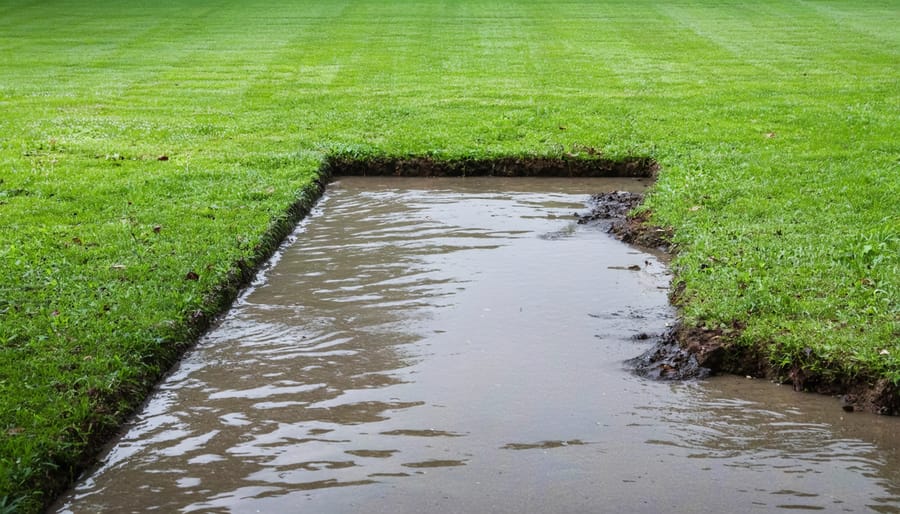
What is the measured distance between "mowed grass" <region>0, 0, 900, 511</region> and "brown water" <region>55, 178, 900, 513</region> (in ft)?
1.40

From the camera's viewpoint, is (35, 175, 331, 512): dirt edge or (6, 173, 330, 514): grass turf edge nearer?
(6, 173, 330, 514): grass turf edge

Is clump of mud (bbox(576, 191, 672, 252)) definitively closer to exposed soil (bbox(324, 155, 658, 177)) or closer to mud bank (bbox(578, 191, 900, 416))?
exposed soil (bbox(324, 155, 658, 177))

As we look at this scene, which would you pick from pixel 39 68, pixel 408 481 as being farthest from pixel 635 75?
pixel 408 481

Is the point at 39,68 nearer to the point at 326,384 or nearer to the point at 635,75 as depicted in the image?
the point at 635,75

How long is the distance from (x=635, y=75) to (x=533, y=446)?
15.9 m

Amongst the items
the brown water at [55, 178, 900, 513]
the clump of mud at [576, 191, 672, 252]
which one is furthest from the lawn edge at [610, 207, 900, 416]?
the clump of mud at [576, 191, 672, 252]

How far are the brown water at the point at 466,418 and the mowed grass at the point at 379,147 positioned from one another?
428mm

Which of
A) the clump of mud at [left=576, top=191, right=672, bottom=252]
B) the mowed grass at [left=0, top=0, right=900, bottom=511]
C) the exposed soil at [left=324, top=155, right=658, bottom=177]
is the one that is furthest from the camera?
the exposed soil at [left=324, top=155, right=658, bottom=177]

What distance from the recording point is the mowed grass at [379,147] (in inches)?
283

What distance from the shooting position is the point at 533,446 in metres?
5.93

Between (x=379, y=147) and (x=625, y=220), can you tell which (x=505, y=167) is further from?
(x=625, y=220)

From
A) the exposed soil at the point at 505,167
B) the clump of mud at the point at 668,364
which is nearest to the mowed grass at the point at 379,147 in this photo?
the exposed soil at the point at 505,167

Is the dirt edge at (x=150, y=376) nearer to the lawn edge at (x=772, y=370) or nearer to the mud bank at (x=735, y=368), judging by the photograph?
the mud bank at (x=735, y=368)

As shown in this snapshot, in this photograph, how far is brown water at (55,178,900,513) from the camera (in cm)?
542
